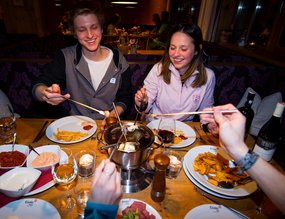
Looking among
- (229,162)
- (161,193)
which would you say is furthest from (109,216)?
(229,162)

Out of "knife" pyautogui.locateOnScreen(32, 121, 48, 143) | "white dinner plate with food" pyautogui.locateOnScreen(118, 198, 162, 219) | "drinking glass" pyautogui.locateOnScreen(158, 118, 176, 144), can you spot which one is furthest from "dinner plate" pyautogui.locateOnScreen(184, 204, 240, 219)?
"knife" pyautogui.locateOnScreen(32, 121, 48, 143)

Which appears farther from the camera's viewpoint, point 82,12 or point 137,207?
point 82,12

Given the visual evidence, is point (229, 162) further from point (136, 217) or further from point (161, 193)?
point (136, 217)

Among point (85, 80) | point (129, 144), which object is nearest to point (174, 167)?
point (129, 144)

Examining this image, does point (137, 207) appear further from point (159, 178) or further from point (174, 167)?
point (174, 167)

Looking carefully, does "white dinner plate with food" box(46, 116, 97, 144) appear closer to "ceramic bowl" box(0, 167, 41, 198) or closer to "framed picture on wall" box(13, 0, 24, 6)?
"ceramic bowl" box(0, 167, 41, 198)

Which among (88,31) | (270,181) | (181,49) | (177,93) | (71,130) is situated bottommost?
(71,130)

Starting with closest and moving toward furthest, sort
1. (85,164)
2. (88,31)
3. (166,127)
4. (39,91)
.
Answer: (85,164) → (166,127) → (39,91) → (88,31)

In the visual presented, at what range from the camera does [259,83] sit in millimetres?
2668

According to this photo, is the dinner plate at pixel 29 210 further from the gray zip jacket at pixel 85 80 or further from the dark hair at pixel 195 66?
the dark hair at pixel 195 66

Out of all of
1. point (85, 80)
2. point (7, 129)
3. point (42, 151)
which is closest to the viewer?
point (42, 151)

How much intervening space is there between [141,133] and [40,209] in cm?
61

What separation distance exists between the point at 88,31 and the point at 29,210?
1518mm

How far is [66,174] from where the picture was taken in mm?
976
